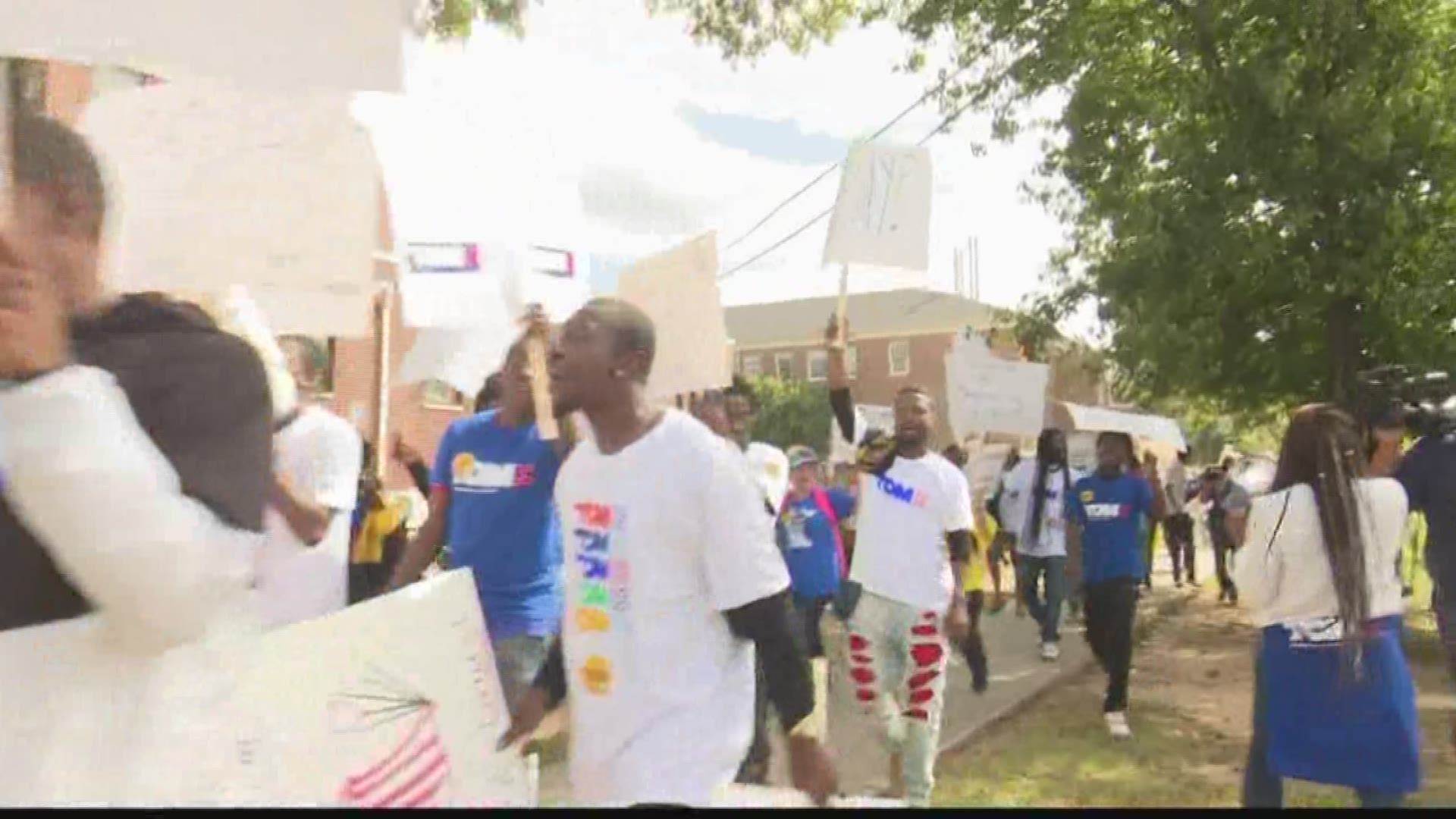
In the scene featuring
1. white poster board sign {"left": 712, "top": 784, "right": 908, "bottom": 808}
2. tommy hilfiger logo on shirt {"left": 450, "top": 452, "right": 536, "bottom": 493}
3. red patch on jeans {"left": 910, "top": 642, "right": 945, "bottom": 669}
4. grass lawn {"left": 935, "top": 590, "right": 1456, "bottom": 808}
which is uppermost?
tommy hilfiger logo on shirt {"left": 450, "top": 452, "right": 536, "bottom": 493}

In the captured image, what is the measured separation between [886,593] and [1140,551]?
292 centimetres

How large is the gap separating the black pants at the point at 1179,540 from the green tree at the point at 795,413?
22.9 m

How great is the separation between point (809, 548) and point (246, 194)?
633 cm

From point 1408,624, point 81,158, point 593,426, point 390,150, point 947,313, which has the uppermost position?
point 947,313

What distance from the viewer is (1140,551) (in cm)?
854

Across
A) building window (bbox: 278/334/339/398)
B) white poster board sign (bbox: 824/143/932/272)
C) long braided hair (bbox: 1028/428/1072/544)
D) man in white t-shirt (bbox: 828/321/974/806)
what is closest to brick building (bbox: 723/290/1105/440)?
long braided hair (bbox: 1028/428/1072/544)

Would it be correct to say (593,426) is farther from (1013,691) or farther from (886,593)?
(1013,691)

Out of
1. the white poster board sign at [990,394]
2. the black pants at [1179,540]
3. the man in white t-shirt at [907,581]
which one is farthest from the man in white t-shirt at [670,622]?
the black pants at [1179,540]

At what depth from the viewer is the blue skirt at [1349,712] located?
13.9 feet

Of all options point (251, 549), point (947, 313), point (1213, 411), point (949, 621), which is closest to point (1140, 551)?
point (949, 621)

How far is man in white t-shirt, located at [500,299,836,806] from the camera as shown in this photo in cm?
281

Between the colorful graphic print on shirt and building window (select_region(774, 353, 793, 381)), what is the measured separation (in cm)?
5120

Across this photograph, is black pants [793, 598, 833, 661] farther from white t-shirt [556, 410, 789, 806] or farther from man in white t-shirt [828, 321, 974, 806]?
white t-shirt [556, 410, 789, 806]

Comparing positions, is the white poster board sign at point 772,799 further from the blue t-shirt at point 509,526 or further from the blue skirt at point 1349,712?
the blue skirt at point 1349,712
